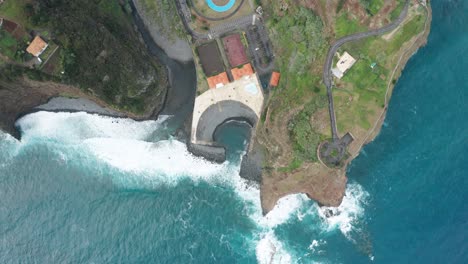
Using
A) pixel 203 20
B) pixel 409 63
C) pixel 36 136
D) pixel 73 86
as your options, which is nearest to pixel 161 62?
pixel 203 20

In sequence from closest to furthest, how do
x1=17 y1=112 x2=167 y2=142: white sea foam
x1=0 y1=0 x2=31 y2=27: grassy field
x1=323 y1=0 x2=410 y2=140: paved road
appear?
1. x1=0 y1=0 x2=31 y2=27: grassy field
2. x1=323 y1=0 x2=410 y2=140: paved road
3. x1=17 y1=112 x2=167 y2=142: white sea foam

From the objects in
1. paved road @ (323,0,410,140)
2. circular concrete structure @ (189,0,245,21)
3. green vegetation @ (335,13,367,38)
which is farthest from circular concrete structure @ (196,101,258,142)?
green vegetation @ (335,13,367,38)

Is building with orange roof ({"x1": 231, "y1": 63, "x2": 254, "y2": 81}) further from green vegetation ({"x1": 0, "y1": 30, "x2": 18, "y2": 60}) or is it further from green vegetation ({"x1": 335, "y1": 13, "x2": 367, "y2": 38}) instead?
green vegetation ({"x1": 0, "y1": 30, "x2": 18, "y2": 60})

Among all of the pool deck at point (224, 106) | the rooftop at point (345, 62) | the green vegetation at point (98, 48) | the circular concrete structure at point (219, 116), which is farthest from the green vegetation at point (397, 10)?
the green vegetation at point (98, 48)

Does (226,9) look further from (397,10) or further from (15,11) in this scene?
(15,11)

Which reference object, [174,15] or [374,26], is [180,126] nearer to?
[174,15]
